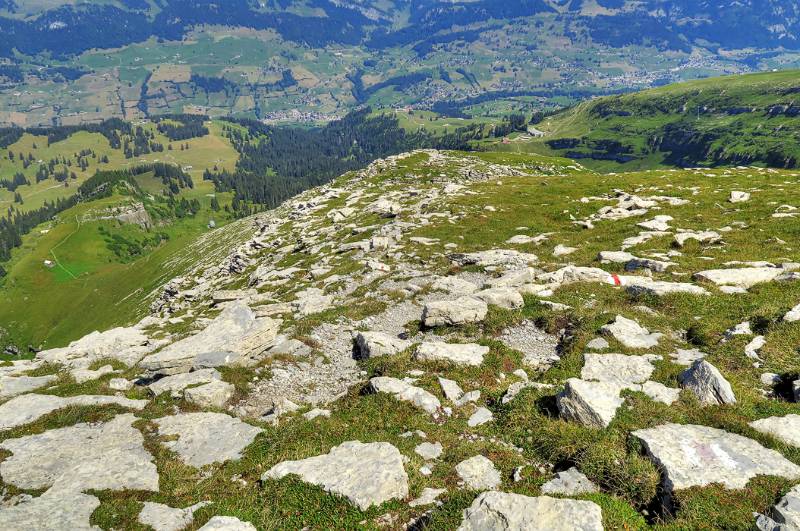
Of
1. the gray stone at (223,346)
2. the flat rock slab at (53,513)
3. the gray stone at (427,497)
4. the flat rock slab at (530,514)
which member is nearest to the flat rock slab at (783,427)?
the flat rock slab at (530,514)

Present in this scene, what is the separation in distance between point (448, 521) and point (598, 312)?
14.6 meters

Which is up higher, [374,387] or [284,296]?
[374,387]

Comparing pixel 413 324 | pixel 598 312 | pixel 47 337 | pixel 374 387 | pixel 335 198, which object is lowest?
pixel 47 337

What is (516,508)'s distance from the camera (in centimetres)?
937

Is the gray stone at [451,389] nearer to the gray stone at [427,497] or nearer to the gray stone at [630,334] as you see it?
the gray stone at [427,497]

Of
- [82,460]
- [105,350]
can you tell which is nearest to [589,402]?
[82,460]

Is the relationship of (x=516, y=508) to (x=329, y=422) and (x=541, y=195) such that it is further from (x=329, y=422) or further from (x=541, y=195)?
A: (x=541, y=195)

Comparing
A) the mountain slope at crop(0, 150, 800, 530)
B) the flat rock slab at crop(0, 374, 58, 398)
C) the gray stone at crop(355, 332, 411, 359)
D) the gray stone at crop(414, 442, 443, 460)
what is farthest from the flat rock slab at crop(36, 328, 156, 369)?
the gray stone at crop(414, 442, 443, 460)

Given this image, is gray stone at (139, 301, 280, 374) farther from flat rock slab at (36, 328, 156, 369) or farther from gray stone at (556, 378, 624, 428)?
gray stone at (556, 378, 624, 428)

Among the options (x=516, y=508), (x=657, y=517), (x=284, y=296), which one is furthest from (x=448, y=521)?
(x=284, y=296)

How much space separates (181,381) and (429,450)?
13049 mm

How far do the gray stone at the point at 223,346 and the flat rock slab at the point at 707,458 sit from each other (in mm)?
18498

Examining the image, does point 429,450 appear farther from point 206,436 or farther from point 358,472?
point 206,436

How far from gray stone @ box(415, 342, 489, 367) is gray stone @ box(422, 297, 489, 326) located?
8.78 ft
